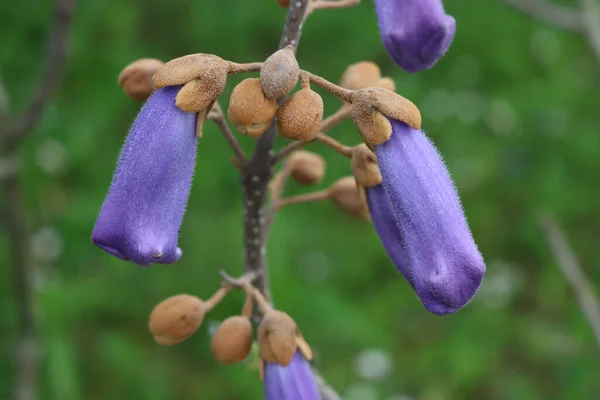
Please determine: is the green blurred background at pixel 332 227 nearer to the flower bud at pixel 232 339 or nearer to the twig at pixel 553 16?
the twig at pixel 553 16

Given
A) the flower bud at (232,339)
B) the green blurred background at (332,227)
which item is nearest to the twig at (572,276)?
the flower bud at (232,339)

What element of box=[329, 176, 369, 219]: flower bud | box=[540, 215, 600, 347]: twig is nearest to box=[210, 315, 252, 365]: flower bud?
box=[329, 176, 369, 219]: flower bud

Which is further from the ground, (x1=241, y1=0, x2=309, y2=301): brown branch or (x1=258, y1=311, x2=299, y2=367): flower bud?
(x1=241, y1=0, x2=309, y2=301): brown branch

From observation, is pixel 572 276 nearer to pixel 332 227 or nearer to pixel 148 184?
pixel 148 184

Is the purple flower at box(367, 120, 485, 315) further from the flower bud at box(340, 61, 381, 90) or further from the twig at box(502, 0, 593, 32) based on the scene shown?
the twig at box(502, 0, 593, 32)

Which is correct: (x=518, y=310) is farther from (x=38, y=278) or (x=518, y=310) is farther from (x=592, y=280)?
(x=38, y=278)

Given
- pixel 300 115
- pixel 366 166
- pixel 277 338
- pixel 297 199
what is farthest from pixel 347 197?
pixel 300 115
